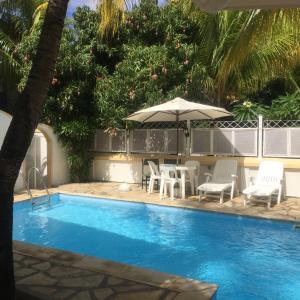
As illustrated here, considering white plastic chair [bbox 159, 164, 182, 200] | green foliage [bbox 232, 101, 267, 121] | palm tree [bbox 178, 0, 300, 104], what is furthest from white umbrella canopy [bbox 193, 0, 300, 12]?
green foliage [bbox 232, 101, 267, 121]

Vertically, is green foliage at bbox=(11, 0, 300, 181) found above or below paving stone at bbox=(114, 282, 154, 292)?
above

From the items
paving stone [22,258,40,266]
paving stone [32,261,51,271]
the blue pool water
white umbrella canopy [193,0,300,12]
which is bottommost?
the blue pool water

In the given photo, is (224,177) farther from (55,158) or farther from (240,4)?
(240,4)

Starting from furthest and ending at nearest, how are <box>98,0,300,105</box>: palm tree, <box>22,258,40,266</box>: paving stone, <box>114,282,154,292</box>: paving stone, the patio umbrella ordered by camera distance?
<box>98,0,300,105</box>: palm tree < the patio umbrella < <box>22,258,40,266</box>: paving stone < <box>114,282,154,292</box>: paving stone

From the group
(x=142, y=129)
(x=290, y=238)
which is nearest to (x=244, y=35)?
(x=290, y=238)

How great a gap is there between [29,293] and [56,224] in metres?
5.44

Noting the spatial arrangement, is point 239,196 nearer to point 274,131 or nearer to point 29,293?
point 274,131

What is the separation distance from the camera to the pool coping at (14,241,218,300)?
14.5 ft

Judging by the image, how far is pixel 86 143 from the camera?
14.9 meters

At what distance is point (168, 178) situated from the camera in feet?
37.7

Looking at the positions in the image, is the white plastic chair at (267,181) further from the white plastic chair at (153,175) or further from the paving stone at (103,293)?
the paving stone at (103,293)

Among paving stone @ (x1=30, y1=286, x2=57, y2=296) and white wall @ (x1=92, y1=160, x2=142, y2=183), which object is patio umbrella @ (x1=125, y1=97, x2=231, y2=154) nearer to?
white wall @ (x1=92, y1=160, x2=142, y2=183)

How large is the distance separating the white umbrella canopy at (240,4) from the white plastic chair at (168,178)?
7550 mm

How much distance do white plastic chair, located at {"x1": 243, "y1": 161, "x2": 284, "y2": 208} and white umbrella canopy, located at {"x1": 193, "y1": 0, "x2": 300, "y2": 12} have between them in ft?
22.2
